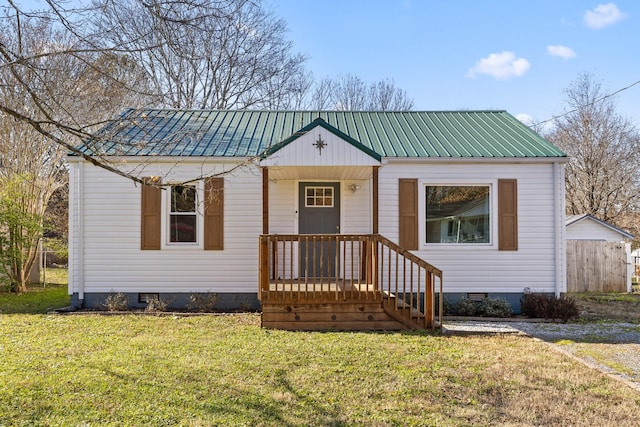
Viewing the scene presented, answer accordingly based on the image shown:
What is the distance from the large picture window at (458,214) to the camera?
31.7ft

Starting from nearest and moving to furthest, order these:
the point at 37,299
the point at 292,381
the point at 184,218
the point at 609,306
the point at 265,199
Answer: the point at 292,381 → the point at 265,199 → the point at 184,218 → the point at 609,306 → the point at 37,299

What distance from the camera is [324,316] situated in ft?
25.0

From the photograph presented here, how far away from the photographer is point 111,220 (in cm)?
947

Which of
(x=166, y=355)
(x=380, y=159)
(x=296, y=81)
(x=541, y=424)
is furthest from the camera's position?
(x=296, y=81)

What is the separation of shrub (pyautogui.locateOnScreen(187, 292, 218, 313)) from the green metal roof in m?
2.78

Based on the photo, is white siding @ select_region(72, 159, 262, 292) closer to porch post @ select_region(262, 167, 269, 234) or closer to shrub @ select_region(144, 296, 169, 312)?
shrub @ select_region(144, 296, 169, 312)

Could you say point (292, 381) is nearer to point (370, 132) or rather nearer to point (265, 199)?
point (265, 199)

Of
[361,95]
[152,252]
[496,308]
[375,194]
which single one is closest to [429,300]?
[375,194]

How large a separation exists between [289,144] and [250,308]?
3.60 m

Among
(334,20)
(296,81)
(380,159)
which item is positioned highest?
(296,81)

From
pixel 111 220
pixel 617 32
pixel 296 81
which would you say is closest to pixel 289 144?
pixel 111 220

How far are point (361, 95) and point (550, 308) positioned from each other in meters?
20.6

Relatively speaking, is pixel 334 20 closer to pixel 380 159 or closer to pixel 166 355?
pixel 380 159

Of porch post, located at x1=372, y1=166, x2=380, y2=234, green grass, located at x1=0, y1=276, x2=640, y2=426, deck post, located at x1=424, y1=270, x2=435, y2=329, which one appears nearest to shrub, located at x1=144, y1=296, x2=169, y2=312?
green grass, located at x1=0, y1=276, x2=640, y2=426
